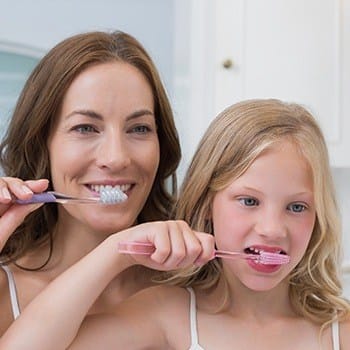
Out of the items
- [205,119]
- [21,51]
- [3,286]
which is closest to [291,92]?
[205,119]

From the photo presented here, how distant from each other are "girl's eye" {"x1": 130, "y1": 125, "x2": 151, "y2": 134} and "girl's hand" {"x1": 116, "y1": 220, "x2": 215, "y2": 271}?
0.29m

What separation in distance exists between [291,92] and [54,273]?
3.09 feet

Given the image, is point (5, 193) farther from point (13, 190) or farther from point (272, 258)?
point (272, 258)

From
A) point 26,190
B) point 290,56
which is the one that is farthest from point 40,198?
point 290,56

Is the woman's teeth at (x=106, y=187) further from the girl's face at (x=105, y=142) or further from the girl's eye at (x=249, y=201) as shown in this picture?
the girl's eye at (x=249, y=201)

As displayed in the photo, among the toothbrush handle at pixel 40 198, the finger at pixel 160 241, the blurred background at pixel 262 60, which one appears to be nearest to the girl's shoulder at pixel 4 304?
the toothbrush handle at pixel 40 198

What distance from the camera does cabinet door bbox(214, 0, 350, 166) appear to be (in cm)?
180

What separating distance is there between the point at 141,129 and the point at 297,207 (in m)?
0.30

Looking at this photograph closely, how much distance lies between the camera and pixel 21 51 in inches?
81.0

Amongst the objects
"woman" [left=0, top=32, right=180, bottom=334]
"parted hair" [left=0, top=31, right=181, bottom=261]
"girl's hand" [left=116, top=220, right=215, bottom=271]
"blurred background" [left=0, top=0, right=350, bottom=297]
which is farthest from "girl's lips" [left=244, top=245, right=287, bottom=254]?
"blurred background" [left=0, top=0, right=350, bottom=297]

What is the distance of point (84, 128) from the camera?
108 centimetres

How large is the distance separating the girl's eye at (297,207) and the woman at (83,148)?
27 centimetres

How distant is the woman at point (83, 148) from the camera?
1.07 meters

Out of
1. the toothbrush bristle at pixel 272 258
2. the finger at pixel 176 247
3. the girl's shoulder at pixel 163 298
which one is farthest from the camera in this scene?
the girl's shoulder at pixel 163 298
